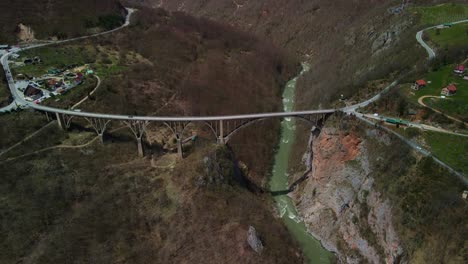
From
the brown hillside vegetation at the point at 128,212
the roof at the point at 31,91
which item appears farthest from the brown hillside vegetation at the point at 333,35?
the roof at the point at 31,91

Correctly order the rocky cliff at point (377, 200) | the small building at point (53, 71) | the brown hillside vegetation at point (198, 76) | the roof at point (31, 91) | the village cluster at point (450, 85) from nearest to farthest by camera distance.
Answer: the rocky cliff at point (377, 200)
the village cluster at point (450, 85)
the roof at point (31, 91)
the brown hillside vegetation at point (198, 76)
the small building at point (53, 71)

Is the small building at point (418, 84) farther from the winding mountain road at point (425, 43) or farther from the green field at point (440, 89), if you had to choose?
the winding mountain road at point (425, 43)

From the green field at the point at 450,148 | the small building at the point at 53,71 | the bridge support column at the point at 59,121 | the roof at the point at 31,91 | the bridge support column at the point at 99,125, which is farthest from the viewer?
the small building at the point at 53,71

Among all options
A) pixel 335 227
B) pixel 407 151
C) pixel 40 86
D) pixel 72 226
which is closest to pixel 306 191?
pixel 335 227

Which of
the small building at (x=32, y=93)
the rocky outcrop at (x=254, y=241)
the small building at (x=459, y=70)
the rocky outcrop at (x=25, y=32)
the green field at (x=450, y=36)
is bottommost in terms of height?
the rocky outcrop at (x=254, y=241)

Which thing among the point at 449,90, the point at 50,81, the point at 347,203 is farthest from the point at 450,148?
the point at 50,81

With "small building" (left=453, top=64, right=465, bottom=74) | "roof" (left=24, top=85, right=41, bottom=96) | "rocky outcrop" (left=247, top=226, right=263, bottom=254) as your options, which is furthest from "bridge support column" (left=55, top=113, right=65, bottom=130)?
"small building" (left=453, top=64, right=465, bottom=74)

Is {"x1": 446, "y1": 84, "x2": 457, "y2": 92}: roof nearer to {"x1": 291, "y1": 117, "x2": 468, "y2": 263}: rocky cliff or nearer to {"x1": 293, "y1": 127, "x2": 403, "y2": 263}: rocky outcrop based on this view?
{"x1": 291, "y1": 117, "x2": 468, "y2": 263}: rocky cliff

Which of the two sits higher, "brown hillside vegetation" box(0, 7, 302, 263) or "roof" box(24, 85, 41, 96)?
"roof" box(24, 85, 41, 96)
